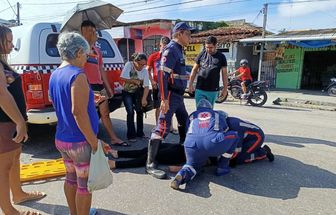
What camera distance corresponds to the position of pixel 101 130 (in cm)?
634

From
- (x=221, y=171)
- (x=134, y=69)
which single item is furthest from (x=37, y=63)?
(x=221, y=171)

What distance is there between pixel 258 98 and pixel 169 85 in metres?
7.54

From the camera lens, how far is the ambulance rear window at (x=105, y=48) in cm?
609

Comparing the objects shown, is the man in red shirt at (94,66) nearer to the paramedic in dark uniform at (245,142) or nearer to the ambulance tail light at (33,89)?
the ambulance tail light at (33,89)

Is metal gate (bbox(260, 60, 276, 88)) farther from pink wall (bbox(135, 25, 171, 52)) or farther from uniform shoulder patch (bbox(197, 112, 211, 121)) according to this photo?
uniform shoulder patch (bbox(197, 112, 211, 121))

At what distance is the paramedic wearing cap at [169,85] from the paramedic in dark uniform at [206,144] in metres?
0.35

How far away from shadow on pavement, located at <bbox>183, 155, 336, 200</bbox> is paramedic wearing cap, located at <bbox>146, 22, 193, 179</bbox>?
24.4 inches

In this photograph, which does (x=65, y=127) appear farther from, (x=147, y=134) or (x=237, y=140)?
(x=147, y=134)

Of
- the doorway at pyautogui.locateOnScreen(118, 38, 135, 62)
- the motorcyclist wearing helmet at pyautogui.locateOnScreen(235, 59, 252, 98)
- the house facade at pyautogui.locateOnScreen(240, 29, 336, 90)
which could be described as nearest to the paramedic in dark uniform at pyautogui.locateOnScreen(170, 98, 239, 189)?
the motorcyclist wearing helmet at pyautogui.locateOnScreen(235, 59, 252, 98)

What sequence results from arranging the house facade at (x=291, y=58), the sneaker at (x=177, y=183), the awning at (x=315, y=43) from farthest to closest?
the house facade at (x=291, y=58), the awning at (x=315, y=43), the sneaker at (x=177, y=183)

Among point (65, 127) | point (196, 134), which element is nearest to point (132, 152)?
point (196, 134)

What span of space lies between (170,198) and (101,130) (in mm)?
3256

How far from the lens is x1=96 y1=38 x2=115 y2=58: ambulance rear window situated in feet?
20.0

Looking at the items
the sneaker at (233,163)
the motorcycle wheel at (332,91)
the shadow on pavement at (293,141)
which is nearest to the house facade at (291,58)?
the motorcycle wheel at (332,91)
